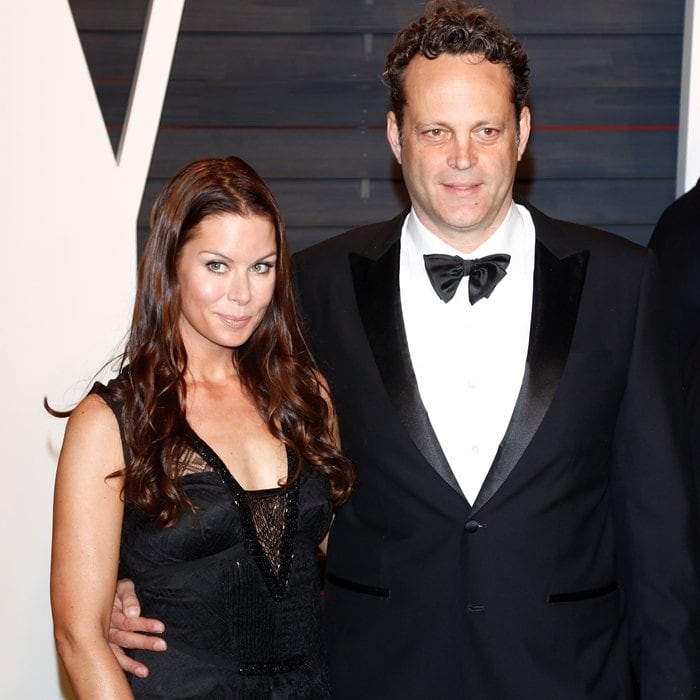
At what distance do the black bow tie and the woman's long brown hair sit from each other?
0.95 feet

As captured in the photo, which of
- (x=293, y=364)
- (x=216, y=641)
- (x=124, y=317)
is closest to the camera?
(x=216, y=641)

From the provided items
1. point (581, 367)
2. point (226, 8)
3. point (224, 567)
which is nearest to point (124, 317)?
point (226, 8)

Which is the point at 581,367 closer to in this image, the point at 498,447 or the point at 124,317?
the point at 498,447

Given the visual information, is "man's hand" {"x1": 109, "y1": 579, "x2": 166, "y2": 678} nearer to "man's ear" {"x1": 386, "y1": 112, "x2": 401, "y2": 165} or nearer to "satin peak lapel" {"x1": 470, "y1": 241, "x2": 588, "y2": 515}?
"satin peak lapel" {"x1": 470, "y1": 241, "x2": 588, "y2": 515}

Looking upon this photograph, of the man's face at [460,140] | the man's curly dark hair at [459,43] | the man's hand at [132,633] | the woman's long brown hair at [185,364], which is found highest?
the man's curly dark hair at [459,43]

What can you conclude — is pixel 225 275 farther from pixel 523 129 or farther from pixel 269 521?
pixel 523 129

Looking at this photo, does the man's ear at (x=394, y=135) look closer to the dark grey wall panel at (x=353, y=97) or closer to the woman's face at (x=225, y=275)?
the woman's face at (x=225, y=275)

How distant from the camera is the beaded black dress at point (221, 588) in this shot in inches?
77.0

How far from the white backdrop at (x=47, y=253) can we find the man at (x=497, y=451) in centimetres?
100

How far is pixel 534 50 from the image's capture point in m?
3.08

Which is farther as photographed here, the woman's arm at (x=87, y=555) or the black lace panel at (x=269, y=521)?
the black lace panel at (x=269, y=521)

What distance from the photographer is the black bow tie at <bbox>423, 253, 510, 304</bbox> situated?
2.16 metres

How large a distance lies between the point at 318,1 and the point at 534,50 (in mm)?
593

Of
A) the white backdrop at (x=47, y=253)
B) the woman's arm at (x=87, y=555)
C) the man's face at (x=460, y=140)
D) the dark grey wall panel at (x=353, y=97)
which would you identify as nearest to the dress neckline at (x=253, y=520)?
the woman's arm at (x=87, y=555)
